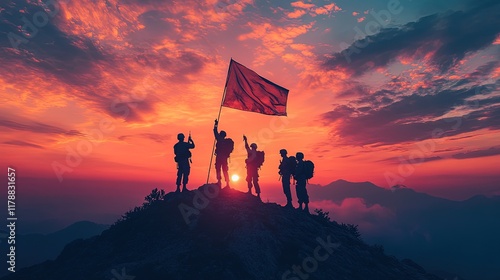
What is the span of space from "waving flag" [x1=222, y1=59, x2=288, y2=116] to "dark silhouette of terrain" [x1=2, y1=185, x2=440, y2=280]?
16.9ft

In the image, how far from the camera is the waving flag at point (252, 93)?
1694 cm

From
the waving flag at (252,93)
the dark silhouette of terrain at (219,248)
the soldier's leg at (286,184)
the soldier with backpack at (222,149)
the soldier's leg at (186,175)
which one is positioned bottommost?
the dark silhouette of terrain at (219,248)

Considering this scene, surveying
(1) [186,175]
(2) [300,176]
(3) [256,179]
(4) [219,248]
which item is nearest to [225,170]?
(3) [256,179]

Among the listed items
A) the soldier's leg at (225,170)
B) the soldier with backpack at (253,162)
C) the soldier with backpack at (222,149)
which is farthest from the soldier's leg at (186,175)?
the soldier with backpack at (253,162)

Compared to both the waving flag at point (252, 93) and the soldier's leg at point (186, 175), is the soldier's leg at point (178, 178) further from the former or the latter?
the waving flag at point (252, 93)

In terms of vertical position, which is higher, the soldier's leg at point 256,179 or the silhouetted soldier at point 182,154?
the silhouetted soldier at point 182,154

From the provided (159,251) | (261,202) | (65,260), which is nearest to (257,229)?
(261,202)

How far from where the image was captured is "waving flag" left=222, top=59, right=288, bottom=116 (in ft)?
55.6

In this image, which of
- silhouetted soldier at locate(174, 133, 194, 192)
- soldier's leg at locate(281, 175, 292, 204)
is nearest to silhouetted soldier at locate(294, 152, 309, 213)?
soldier's leg at locate(281, 175, 292, 204)

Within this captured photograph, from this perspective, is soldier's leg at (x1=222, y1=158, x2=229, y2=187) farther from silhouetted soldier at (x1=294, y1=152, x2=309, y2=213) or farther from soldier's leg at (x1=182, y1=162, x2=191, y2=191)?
silhouetted soldier at (x1=294, y1=152, x2=309, y2=213)

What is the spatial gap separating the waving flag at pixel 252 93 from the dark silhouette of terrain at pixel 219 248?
515cm

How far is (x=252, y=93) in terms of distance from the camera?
1750 centimetres

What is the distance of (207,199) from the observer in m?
16.7

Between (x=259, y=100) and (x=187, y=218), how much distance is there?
7725 mm
